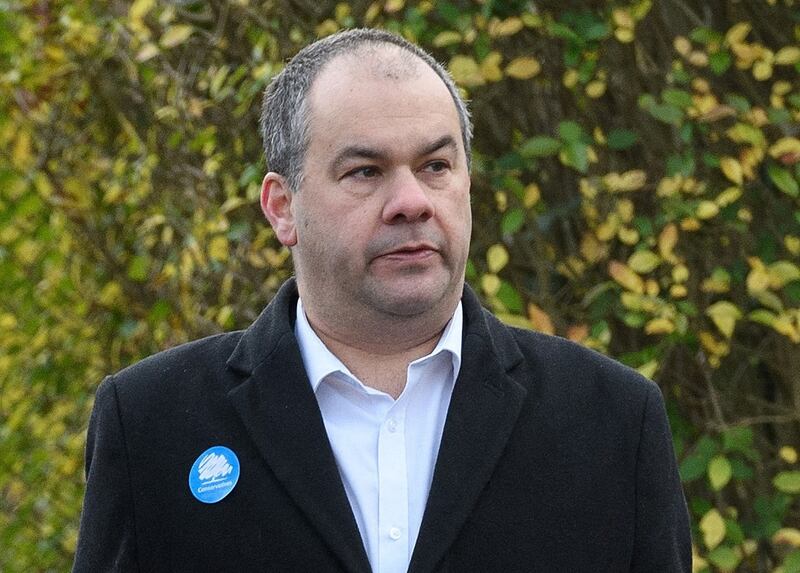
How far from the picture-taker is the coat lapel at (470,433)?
2316 millimetres

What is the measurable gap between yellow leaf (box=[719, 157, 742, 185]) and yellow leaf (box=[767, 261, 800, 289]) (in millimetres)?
220

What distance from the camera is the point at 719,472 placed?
3.53 meters

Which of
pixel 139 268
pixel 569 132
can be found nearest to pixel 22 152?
pixel 139 268

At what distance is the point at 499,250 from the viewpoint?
3.72m

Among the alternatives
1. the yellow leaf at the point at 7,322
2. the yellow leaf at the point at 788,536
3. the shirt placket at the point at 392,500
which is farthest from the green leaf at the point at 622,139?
the yellow leaf at the point at 7,322

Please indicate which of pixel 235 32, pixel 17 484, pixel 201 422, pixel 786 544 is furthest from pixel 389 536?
pixel 17 484

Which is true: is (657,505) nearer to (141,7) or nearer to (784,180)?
(784,180)

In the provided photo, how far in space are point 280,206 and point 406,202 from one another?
369 millimetres

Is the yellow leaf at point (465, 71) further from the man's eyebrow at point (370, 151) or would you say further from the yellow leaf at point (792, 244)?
the man's eyebrow at point (370, 151)

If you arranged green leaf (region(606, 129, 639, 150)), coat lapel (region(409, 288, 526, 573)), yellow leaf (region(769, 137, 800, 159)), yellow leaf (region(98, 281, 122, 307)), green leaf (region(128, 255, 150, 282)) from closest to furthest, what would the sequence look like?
coat lapel (region(409, 288, 526, 573))
yellow leaf (region(769, 137, 800, 159))
green leaf (region(606, 129, 639, 150))
green leaf (region(128, 255, 150, 282))
yellow leaf (region(98, 281, 122, 307))

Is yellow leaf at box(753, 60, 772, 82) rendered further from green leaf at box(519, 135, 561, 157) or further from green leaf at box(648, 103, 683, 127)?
green leaf at box(519, 135, 561, 157)

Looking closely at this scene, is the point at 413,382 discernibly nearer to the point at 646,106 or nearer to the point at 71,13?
the point at 646,106

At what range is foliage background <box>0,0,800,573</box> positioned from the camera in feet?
12.1

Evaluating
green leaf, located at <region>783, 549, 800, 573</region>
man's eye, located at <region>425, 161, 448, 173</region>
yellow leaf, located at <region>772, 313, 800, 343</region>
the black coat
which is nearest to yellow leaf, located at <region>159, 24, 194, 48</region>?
yellow leaf, located at <region>772, 313, 800, 343</region>
